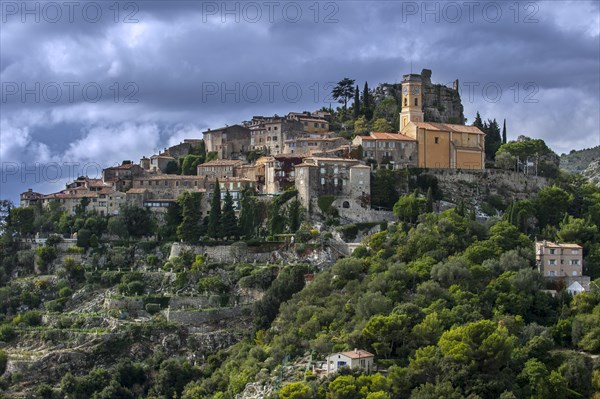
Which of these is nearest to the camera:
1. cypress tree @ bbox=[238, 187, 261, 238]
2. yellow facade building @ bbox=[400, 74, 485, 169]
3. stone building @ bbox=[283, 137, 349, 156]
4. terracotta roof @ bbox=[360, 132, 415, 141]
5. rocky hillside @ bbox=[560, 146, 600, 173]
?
cypress tree @ bbox=[238, 187, 261, 238]

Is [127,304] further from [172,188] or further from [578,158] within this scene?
[578,158]

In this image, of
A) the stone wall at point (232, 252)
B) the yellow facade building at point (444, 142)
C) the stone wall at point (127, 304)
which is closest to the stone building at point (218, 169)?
the stone wall at point (232, 252)

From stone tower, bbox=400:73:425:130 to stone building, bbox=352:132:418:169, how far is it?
4.49 metres

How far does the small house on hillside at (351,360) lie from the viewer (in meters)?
62.0

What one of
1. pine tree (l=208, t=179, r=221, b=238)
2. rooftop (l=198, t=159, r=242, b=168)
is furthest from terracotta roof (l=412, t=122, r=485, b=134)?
pine tree (l=208, t=179, r=221, b=238)

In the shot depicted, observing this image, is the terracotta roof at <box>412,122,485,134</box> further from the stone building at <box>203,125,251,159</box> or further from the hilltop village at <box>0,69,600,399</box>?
the stone building at <box>203,125,251,159</box>

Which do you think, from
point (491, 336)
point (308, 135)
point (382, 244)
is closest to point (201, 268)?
point (382, 244)

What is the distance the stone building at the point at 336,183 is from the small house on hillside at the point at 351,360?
21.7 meters

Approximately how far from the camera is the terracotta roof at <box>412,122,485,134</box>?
298 feet

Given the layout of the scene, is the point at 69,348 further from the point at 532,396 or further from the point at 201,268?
the point at 532,396

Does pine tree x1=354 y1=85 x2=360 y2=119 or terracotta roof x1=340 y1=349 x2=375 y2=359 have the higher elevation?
pine tree x1=354 y1=85 x2=360 y2=119

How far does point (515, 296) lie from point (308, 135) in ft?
105


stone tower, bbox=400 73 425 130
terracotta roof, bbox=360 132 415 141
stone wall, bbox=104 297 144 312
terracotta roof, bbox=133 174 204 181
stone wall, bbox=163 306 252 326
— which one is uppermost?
stone tower, bbox=400 73 425 130

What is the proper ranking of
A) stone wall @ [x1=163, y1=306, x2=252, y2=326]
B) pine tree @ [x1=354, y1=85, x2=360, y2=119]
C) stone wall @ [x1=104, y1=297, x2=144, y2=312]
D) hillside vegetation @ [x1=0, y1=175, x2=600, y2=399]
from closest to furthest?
1. hillside vegetation @ [x1=0, y1=175, x2=600, y2=399]
2. stone wall @ [x1=163, y1=306, x2=252, y2=326]
3. stone wall @ [x1=104, y1=297, x2=144, y2=312]
4. pine tree @ [x1=354, y1=85, x2=360, y2=119]
